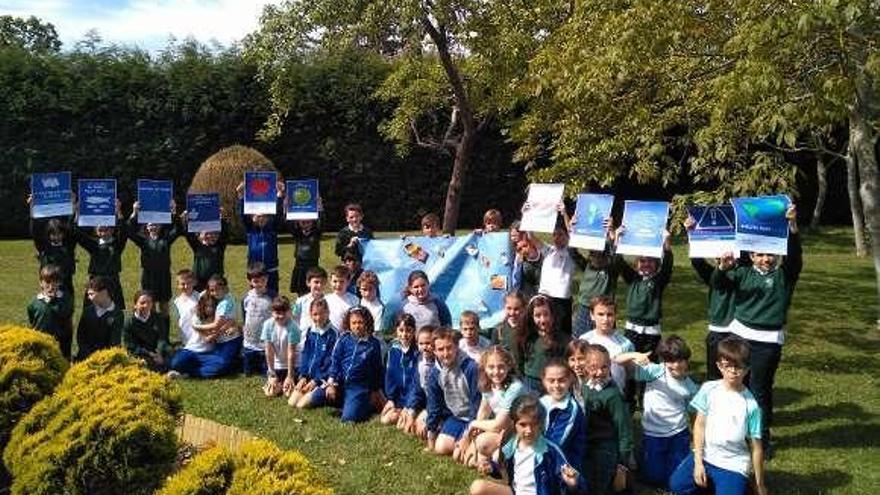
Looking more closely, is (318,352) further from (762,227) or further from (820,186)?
(820,186)

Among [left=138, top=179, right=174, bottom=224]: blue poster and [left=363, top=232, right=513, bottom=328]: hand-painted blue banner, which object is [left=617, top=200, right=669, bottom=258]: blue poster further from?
[left=138, top=179, right=174, bottom=224]: blue poster

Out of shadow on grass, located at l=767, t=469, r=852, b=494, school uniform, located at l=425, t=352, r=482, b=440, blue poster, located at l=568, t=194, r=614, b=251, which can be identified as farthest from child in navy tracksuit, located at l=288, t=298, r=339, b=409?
shadow on grass, located at l=767, t=469, r=852, b=494

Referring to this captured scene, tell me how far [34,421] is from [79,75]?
15549 mm

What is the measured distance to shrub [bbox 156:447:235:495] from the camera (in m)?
4.52

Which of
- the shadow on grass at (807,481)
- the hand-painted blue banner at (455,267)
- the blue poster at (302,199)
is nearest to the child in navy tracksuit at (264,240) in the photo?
the blue poster at (302,199)

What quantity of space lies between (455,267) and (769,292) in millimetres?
4096

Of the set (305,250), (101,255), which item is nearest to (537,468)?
(305,250)

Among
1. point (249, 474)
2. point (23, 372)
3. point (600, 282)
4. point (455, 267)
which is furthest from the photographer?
point (455, 267)

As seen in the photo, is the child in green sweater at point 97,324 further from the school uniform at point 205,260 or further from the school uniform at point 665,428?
the school uniform at point 665,428

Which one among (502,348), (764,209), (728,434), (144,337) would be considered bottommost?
(144,337)

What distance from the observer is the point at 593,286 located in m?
8.63

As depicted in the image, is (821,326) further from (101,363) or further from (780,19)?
(101,363)

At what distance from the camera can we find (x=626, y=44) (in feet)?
28.4

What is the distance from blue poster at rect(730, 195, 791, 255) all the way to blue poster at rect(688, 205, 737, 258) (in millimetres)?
344
